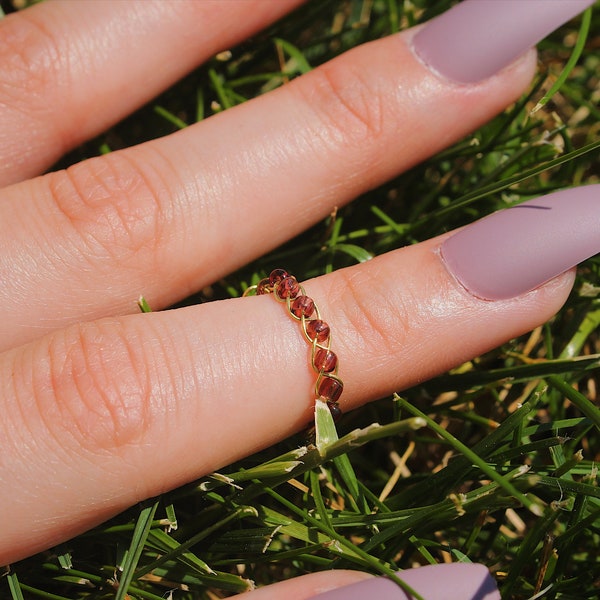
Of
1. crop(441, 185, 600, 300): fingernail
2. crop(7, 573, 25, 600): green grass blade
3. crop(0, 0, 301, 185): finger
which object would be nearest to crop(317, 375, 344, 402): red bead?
crop(441, 185, 600, 300): fingernail

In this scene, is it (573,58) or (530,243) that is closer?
(530,243)

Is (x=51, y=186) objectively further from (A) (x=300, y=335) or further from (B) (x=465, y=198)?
(B) (x=465, y=198)

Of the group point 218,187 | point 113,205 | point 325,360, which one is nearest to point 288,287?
point 325,360

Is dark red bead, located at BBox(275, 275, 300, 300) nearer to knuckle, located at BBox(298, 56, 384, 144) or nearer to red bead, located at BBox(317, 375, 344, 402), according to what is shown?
red bead, located at BBox(317, 375, 344, 402)

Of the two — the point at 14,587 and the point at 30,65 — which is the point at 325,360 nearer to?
the point at 14,587

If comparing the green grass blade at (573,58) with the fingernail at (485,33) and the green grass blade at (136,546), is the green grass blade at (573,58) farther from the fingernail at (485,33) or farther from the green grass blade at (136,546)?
the green grass blade at (136,546)

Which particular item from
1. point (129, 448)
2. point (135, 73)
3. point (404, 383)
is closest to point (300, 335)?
point (404, 383)

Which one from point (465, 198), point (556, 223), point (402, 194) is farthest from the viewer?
point (402, 194)
